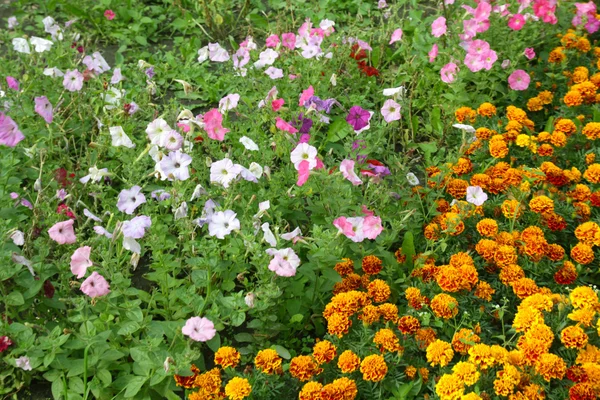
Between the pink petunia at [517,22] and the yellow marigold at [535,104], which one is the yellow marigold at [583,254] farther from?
the pink petunia at [517,22]

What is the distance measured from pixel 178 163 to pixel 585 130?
1.93 meters

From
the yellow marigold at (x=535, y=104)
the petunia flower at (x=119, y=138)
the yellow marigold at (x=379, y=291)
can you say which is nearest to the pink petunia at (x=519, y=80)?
the yellow marigold at (x=535, y=104)

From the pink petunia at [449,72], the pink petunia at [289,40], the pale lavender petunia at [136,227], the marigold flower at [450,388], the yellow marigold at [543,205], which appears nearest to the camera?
the marigold flower at [450,388]

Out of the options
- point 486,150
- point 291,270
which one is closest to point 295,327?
point 291,270

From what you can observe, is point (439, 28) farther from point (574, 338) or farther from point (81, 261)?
point (81, 261)

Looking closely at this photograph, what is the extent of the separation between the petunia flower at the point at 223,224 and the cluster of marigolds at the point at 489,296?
0.44m

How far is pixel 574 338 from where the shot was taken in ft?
7.28

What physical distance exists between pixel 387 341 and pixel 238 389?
1.73 feet

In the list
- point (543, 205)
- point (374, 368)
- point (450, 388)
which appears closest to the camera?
point (450, 388)

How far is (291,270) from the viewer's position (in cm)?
238

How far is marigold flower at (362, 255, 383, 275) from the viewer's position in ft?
8.91

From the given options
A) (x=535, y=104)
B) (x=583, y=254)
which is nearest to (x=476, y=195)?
(x=583, y=254)

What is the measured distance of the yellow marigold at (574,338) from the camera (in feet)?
7.27

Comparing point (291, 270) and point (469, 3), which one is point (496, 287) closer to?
point (291, 270)
